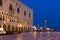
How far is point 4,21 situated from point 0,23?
2556mm

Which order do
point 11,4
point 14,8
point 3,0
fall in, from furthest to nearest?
point 14,8, point 11,4, point 3,0

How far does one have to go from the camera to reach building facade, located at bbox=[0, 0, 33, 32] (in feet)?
174

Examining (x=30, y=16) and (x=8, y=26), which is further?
(x=30, y=16)

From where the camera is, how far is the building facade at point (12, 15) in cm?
5309

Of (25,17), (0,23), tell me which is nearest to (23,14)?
(25,17)

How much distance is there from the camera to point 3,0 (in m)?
53.8

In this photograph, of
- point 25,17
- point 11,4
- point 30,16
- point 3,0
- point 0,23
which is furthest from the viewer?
point 30,16

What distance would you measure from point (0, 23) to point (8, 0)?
8.54 meters

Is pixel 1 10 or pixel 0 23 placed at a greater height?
pixel 1 10

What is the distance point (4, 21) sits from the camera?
5278 cm

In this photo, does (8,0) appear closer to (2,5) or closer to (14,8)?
(2,5)

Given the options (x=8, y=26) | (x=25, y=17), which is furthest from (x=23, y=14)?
(x=8, y=26)

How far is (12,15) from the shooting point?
6053 cm

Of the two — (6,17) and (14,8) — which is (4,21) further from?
(14,8)
